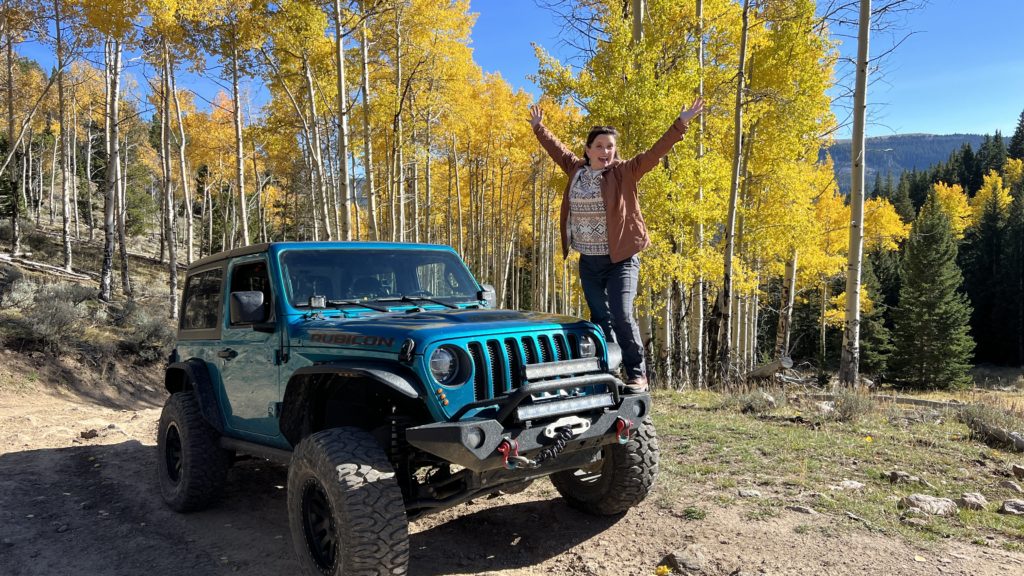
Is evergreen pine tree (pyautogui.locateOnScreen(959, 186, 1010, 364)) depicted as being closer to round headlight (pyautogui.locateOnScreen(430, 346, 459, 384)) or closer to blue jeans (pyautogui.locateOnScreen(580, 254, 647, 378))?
blue jeans (pyautogui.locateOnScreen(580, 254, 647, 378))

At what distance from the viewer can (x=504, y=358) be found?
3340 millimetres

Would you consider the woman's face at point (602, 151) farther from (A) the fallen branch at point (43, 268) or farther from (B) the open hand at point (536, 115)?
(A) the fallen branch at point (43, 268)

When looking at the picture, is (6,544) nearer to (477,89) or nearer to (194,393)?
(194,393)

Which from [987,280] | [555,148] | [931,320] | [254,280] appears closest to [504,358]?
[555,148]

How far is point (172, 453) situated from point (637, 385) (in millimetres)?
4032

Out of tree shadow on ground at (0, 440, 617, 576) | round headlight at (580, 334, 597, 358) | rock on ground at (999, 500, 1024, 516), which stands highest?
round headlight at (580, 334, 597, 358)

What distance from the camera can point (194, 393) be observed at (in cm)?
509

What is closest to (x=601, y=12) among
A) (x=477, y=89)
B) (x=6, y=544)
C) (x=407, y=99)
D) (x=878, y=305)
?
(x=407, y=99)

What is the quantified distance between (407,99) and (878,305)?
123 feet

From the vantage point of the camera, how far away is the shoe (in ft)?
13.0

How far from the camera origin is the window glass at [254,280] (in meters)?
4.30

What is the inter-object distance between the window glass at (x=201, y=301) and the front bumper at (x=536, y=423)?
2818mm

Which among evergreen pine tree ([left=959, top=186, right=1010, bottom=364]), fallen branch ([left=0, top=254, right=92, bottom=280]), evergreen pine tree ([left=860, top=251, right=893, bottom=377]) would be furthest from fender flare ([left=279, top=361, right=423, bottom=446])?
evergreen pine tree ([left=959, top=186, right=1010, bottom=364])

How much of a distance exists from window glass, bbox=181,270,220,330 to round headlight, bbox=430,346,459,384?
8.62 feet
